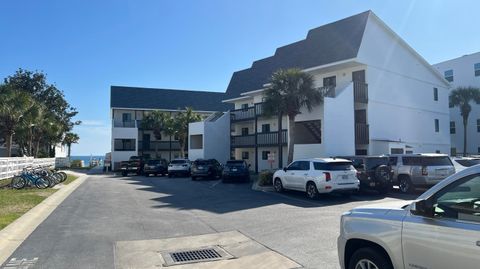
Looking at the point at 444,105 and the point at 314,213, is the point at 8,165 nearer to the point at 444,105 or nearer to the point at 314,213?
the point at 314,213

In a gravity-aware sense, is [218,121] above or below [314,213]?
above

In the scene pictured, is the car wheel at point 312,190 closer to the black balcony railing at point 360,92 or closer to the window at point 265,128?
the black balcony railing at point 360,92

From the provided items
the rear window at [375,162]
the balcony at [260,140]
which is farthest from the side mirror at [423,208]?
the balcony at [260,140]

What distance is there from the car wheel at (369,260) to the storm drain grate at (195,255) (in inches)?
126

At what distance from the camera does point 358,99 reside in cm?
2814

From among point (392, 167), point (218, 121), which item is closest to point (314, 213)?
point (392, 167)

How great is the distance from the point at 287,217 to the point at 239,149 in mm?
28393

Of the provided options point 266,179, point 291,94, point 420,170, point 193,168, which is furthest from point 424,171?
point 193,168

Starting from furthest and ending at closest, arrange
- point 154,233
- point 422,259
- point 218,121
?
point 218,121
point 154,233
point 422,259

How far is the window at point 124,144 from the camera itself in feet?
167

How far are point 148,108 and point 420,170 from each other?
47.4 meters

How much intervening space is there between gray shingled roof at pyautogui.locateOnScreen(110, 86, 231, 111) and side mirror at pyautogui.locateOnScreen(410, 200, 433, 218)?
57936 millimetres

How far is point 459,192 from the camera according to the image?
13.8 ft

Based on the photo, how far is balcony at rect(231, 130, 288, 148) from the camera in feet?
106
